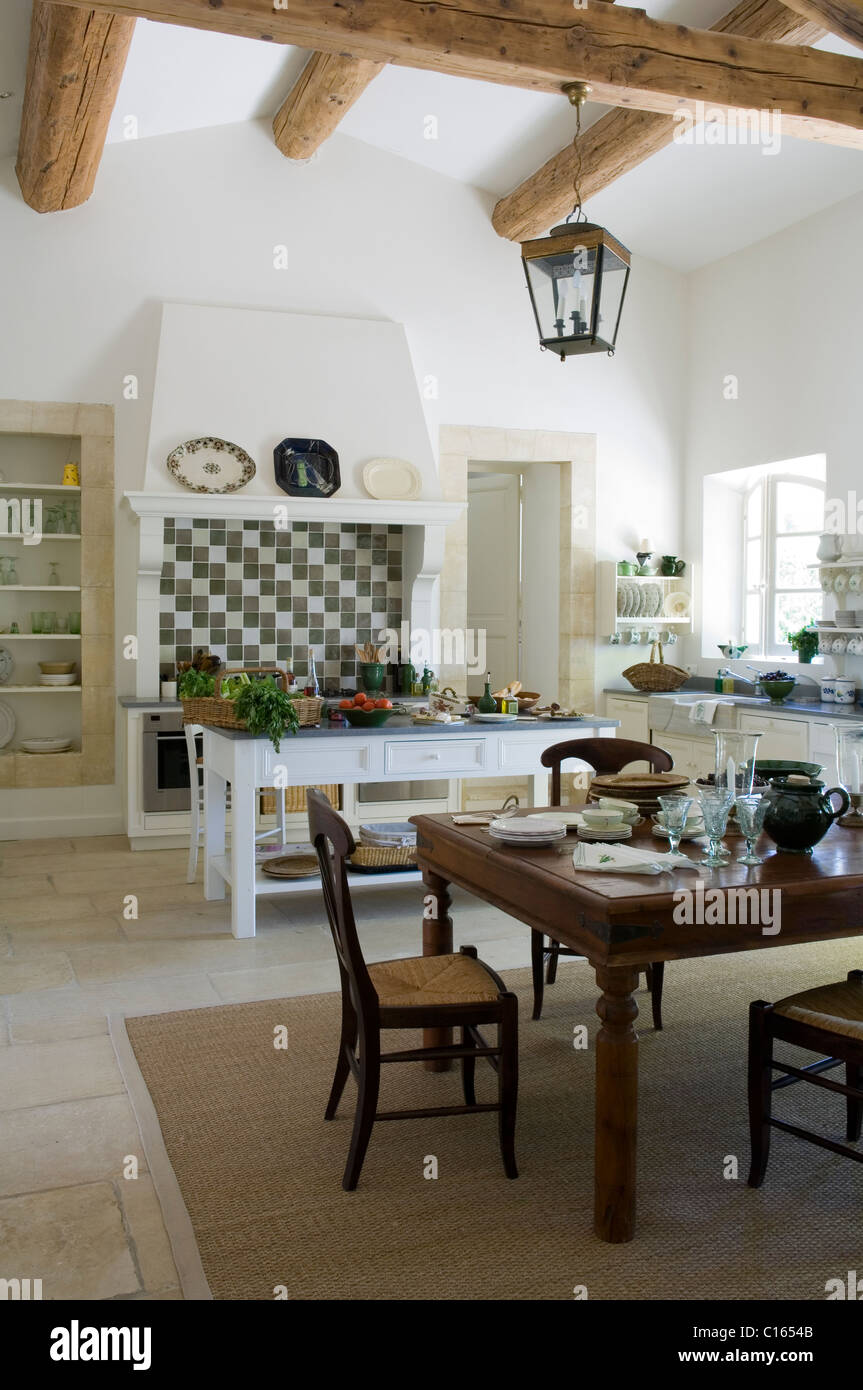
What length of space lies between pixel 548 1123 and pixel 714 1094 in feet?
1.71

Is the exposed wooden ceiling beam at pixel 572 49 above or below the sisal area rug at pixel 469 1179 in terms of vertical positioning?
above

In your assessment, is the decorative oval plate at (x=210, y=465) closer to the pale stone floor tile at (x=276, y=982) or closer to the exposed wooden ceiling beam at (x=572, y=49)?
the exposed wooden ceiling beam at (x=572, y=49)

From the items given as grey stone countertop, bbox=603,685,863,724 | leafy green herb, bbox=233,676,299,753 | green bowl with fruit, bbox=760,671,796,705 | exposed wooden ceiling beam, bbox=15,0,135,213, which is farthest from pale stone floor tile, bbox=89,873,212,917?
exposed wooden ceiling beam, bbox=15,0,135,213

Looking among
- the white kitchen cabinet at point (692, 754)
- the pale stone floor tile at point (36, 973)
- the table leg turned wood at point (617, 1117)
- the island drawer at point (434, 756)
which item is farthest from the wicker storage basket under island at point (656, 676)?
the table leg turned wood at point (617, 1117)

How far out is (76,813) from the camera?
708 cm

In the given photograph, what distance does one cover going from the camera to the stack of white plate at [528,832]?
291 centimetres

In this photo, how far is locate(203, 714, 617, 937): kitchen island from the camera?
4.73 m

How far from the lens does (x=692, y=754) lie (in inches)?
278

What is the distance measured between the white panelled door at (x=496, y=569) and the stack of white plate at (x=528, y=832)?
→ 19.3 feet

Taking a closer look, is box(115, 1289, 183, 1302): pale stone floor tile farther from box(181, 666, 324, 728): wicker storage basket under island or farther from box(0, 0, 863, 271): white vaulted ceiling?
box(0, 0, 863, 271): white vaulted ceiling

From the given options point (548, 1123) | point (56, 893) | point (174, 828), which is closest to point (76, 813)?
point (174, 828)

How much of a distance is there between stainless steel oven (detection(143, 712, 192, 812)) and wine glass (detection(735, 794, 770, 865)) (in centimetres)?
437

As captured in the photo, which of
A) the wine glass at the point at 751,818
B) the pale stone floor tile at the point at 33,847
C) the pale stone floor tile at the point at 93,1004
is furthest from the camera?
the pale stone floor tile at the point at 33,847

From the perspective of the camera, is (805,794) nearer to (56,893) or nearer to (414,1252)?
(414,1252)
